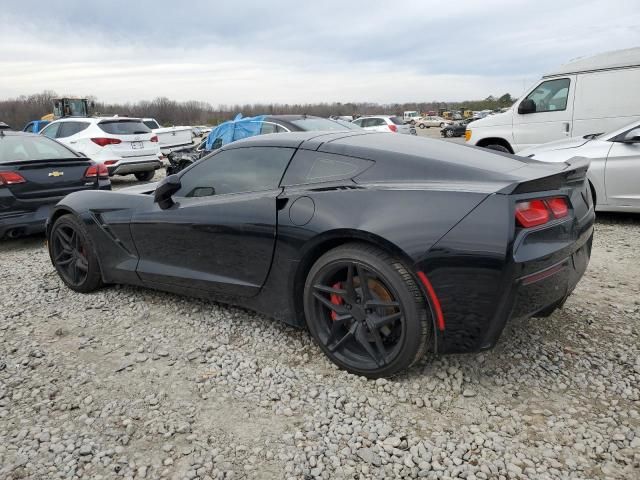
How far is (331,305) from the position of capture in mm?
2639

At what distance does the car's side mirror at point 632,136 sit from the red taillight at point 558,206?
391 cm

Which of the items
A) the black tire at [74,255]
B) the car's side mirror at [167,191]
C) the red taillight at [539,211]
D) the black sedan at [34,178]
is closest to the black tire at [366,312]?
the red taillight at [539,211]

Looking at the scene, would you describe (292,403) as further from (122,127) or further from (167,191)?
(122,127)

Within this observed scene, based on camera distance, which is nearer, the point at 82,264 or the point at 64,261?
the point at 82,264

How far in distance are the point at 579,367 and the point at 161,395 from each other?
2265 millimetres

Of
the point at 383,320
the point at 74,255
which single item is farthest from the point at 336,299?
the point at 74,255

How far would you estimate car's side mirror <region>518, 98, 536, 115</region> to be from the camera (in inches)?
312

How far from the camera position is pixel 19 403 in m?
2.52

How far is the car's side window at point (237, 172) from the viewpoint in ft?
9.75

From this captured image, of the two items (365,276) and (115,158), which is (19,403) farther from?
(115,158)

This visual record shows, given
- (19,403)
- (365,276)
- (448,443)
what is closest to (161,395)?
(19,403)

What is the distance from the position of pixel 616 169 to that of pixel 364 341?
4560 mm

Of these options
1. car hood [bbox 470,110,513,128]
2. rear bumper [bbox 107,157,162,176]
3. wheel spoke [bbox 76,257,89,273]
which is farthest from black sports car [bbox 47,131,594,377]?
rear bumper [bbox 107,157,162,176]

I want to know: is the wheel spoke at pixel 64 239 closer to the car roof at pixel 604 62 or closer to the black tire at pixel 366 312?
the black tire at pixel 366 312
